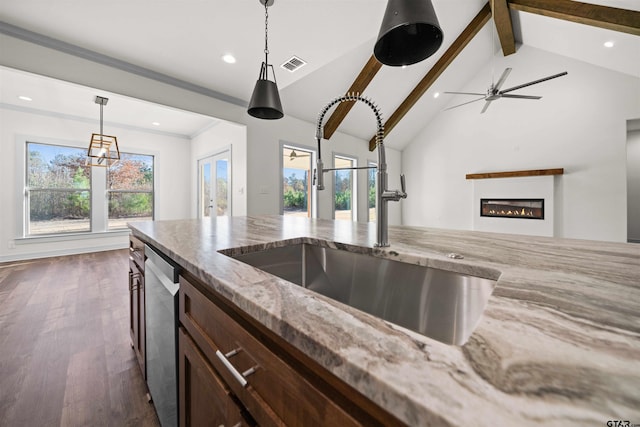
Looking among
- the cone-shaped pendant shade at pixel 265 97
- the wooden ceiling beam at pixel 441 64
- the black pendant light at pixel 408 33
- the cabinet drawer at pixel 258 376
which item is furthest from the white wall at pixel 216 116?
the cabinet drawer at pixel 258 376

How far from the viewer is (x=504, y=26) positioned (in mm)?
Result: 4230

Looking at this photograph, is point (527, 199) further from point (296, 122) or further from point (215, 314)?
point (215, 314)

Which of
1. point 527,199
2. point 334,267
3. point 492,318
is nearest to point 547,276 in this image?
point 492,318

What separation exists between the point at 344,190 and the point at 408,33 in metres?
4.56

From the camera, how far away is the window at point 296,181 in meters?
4.59

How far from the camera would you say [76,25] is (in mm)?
2182

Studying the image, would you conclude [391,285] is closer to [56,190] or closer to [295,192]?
[295,192]

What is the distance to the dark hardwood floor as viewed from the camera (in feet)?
4.35

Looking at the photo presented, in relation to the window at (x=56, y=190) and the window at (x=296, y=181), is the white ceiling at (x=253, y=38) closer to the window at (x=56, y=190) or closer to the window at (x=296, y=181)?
the window at (x=296, y=181)

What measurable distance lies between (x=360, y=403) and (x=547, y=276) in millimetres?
592

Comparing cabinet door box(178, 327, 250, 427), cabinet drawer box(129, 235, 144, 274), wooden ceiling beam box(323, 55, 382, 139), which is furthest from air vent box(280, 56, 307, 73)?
cabinet door box(178, 327, 250, 427)

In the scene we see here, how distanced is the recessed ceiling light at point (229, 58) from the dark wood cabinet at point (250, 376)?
2.78 meters

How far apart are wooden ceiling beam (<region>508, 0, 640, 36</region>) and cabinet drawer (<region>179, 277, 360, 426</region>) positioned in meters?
4.93

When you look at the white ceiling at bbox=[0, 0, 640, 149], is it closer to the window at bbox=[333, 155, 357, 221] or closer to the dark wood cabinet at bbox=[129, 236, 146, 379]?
the window at bbox=[333, 155, 357, 221]
